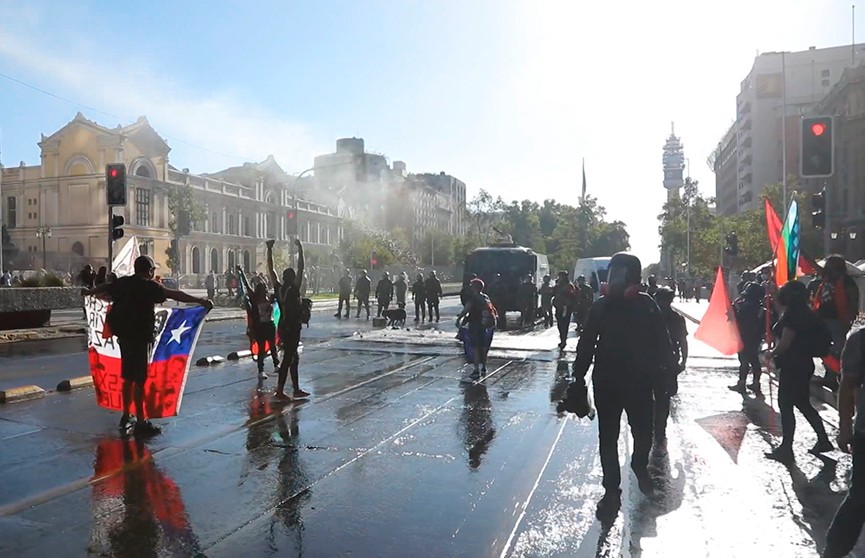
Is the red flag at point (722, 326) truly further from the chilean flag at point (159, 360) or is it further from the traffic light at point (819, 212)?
the chilean flag at point (159, 360)

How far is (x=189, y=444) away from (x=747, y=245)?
174 ft

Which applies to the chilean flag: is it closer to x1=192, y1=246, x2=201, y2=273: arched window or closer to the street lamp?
the street lamp

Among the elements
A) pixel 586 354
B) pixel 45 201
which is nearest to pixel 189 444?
pixel 586 354

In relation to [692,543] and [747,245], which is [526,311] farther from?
[747,245]

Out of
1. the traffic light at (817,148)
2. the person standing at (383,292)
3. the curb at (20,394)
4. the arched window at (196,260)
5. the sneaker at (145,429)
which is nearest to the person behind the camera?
the sneaker at (145,429)

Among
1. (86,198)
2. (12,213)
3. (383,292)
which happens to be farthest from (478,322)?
(12,213)

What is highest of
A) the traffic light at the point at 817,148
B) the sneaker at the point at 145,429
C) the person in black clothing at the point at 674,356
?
the traffic light at the point at 817,148

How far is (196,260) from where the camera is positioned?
72312 mm

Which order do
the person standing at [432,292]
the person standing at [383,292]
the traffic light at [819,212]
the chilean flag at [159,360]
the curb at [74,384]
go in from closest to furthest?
→ the chilean flag at [159,360], the curb at [74,384], the traffic light at [819,212], the person standing at [383,292], the person standing at [432,292]

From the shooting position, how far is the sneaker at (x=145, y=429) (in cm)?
748

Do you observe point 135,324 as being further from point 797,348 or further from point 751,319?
point 751,319

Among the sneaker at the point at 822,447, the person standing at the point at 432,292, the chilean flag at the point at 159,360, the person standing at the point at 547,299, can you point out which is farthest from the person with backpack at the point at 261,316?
the person standing at the point at 432,292

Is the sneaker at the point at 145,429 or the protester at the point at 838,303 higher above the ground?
the protester at the point at 838,303

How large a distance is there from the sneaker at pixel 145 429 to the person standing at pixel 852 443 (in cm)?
601
